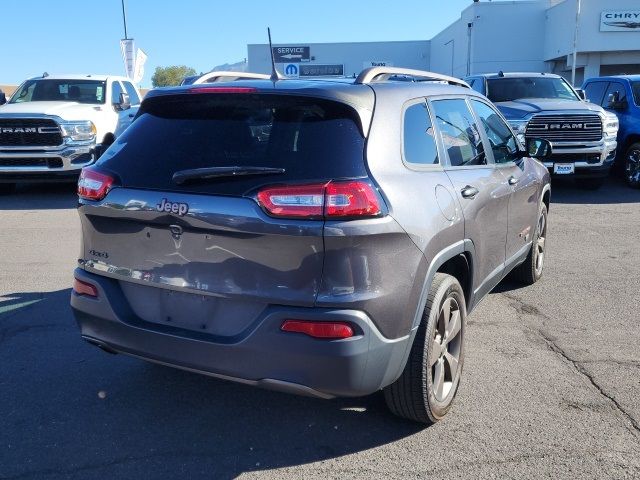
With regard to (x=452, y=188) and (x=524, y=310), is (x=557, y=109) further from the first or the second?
(x=452, y=188)

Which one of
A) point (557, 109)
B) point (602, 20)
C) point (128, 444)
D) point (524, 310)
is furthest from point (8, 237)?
point (602, 20)

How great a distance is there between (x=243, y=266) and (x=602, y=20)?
34541 mm

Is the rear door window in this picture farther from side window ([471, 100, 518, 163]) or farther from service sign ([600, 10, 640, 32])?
service sign ([600, 10, 640, 32])

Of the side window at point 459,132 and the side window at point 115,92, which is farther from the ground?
the side window at point 459,132

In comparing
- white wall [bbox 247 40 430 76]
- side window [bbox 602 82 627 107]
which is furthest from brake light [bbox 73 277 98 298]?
white wall [bbox 247 40 430 76]

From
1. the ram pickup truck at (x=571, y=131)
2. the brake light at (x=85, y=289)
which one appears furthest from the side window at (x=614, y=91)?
the brake light at (x=85, y=289)

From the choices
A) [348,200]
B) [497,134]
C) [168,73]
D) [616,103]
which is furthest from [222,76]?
[168,73]

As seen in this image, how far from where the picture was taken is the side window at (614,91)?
40.8 feet

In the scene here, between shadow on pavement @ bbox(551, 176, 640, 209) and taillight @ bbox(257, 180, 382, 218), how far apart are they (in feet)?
30.0

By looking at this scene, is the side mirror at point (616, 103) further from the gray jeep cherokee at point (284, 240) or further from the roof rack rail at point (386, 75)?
the gray jeep cherokee at point (284, 240)

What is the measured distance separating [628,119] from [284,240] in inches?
453

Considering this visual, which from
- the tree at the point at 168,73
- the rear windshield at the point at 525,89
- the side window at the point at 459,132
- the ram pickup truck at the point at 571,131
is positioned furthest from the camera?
the tree at the point at 168,73

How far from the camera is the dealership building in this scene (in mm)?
31922

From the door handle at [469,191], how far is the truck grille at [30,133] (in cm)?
906
